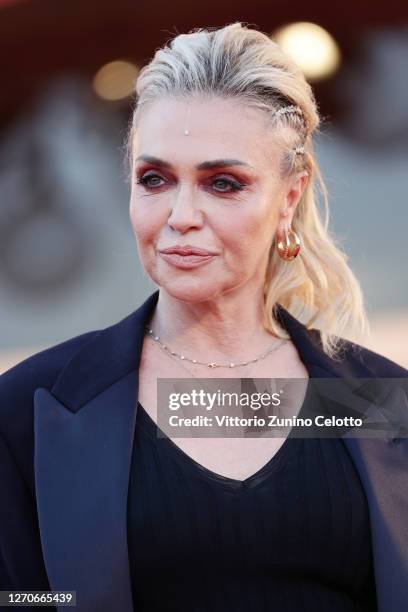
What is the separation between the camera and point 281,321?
2297 mm

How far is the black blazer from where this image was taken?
1.86 metres

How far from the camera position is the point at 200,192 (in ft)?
6.52

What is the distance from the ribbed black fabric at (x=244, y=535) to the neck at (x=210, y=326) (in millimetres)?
234

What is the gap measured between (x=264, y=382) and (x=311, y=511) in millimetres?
321

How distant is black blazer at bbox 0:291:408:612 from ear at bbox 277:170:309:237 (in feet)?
1.27

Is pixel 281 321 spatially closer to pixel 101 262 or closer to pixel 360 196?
pixel 360 196

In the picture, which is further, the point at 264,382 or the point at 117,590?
the point at 264,382

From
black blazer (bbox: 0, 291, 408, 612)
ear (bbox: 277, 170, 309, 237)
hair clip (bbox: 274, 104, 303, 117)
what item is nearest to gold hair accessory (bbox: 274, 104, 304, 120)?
hair clip (bbox: 274, 104, 303, 117)

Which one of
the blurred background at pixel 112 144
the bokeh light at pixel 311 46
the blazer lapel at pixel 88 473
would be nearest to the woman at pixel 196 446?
the blazer lapel at pixel 88 473

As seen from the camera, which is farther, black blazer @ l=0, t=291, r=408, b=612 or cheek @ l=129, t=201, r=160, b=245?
cheek @ l=129, t=201, r=160, b=245

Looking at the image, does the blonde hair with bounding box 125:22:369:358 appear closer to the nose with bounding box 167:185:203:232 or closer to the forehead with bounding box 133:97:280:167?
the forehead with bounding box 133:97:280:167

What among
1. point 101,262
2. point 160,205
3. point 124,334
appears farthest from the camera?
point 101,262

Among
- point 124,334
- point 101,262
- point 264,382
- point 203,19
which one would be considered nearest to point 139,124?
point 124,334

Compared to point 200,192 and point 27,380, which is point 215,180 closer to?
point 200,192
